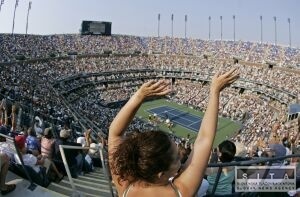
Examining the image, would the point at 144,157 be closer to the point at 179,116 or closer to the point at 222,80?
the point at 222,80

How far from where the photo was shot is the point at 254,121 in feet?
129

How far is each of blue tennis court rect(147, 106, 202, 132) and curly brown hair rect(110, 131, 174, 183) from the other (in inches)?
1435

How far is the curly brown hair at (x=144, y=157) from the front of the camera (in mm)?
2107

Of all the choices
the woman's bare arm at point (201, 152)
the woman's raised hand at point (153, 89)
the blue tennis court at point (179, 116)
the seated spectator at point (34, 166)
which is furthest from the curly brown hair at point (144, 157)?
the blue tennis court at point (179, 116)

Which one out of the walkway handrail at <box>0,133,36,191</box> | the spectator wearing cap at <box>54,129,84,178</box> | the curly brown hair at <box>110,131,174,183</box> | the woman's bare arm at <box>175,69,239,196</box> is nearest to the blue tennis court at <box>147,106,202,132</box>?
the spectator wearing cap at <box>54,129,84,178</box>

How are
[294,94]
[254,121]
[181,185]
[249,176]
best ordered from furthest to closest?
[294,94]
[254,121]
[249,176]
[181,185]

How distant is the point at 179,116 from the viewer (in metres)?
44.1

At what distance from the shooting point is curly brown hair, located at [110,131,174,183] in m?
2.11

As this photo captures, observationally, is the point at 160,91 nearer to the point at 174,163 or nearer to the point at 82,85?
the point at 174,163

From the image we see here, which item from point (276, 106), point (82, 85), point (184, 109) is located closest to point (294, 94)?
point (276, 106)

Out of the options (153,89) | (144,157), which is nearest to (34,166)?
(153,89)

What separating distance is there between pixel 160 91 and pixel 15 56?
158 ft

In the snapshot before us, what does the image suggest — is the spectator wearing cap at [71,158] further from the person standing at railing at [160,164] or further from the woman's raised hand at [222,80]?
the woman's raised hand at [222,80]

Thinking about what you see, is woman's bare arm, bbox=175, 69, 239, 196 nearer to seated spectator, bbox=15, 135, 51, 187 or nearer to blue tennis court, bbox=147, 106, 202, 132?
seated spectator, bbox=15, 135, 51, 187
